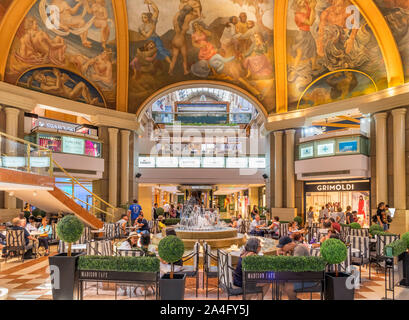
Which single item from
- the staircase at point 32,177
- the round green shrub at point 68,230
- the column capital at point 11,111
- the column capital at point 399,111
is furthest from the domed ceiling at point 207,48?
the round green shrub at point 68,230

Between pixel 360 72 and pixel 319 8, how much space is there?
3.47m

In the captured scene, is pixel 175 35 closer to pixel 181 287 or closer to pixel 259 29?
pixel 259 29

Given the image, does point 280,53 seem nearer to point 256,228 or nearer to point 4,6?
point 256,228

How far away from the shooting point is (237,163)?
21594 millimetres

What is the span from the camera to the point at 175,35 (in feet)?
58.9

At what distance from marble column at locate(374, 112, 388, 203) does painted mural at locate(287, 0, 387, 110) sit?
145cm

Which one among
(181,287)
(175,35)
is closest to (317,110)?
(175,35)

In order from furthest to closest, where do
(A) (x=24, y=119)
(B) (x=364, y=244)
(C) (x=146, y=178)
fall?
(C) (x=146, y=178) → (A) (x=24, y=119) → (B) (x=364, y=244)

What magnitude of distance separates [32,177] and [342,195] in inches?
533

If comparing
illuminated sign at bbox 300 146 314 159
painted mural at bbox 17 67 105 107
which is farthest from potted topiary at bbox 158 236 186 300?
illuminated sign at bbox 300 146 314 159

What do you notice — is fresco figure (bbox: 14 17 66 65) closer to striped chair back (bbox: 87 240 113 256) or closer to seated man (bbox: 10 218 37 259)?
seated man (bbox: 10 218 37 259)

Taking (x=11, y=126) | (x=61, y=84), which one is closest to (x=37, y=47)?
(x=61, y=84)

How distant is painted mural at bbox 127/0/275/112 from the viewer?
17.0m

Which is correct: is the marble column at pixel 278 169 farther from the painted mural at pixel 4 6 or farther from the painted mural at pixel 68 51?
the painted mural at pixel 4 6
